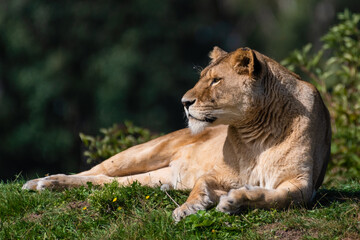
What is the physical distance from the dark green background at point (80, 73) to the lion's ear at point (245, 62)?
13466mm

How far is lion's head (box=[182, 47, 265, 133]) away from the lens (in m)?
4.54

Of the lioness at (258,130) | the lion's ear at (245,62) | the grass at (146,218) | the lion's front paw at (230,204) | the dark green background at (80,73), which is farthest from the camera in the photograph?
the dark green background at (80,73)

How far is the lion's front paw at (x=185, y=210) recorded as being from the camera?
4.12 metres

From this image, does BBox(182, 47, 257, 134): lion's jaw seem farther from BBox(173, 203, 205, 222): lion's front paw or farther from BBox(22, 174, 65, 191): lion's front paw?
BBox(22, 174, 65, 191): lion's front paw

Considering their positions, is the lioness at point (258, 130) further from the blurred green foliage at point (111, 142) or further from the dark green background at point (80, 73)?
the dark green background at point (80, 73)

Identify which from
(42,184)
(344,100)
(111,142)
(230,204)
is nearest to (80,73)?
(111,142)

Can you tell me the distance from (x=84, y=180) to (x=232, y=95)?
178 centimetres

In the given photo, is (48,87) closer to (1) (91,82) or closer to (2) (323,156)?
(1) (91,82)

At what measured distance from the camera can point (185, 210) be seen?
4.16 m

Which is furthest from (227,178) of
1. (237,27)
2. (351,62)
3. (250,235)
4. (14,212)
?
(237,27)

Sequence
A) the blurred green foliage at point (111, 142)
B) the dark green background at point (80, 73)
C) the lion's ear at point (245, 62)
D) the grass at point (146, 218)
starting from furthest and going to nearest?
the dark green background at point (80, 73) → the blurred green foliage at point (111, 142) → the lion's ear at point (245, 62) → the grass at point (146, 218)

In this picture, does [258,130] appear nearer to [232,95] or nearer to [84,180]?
[232,95]

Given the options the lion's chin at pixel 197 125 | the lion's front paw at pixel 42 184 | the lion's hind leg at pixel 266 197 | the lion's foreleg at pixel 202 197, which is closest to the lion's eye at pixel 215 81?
the lion's chin at pixel 197 125

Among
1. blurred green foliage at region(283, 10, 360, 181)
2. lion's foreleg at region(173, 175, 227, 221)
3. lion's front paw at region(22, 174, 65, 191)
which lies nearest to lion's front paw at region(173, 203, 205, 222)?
lion's foreleg at region(173, 175, 227, 221)
